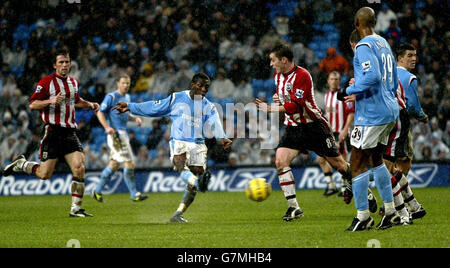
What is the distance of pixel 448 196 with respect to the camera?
13234mm

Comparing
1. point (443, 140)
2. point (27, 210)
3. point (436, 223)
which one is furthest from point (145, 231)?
point (443, 140)

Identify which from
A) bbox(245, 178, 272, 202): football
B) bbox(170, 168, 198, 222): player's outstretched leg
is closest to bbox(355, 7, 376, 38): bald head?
bbox(245, 178, 272, 202): football

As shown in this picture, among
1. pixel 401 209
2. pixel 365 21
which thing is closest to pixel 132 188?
pixel 401 209

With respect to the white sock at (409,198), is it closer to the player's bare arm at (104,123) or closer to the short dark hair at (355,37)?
the short dark hair at (355,37)

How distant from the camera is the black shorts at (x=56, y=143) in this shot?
10648 millimetres

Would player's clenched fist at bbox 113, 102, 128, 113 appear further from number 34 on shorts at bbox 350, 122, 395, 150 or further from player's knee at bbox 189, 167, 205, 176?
number 34 on shorts at bbox 350, 122, 395, 150

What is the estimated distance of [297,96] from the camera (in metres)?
9.43

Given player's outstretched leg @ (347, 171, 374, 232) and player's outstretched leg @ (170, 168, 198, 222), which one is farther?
player's outstretched leg @ (170, 168, 198, 222)

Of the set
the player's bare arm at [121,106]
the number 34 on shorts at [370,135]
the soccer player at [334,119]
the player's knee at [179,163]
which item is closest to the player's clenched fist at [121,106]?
the player's bare arm at [121,106]

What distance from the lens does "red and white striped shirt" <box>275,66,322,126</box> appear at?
30.9 ft

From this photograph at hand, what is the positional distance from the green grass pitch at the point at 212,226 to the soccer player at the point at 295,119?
0.75m

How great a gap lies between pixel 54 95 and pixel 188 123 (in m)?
2.27

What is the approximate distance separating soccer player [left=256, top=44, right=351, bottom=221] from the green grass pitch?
754 millimetres
